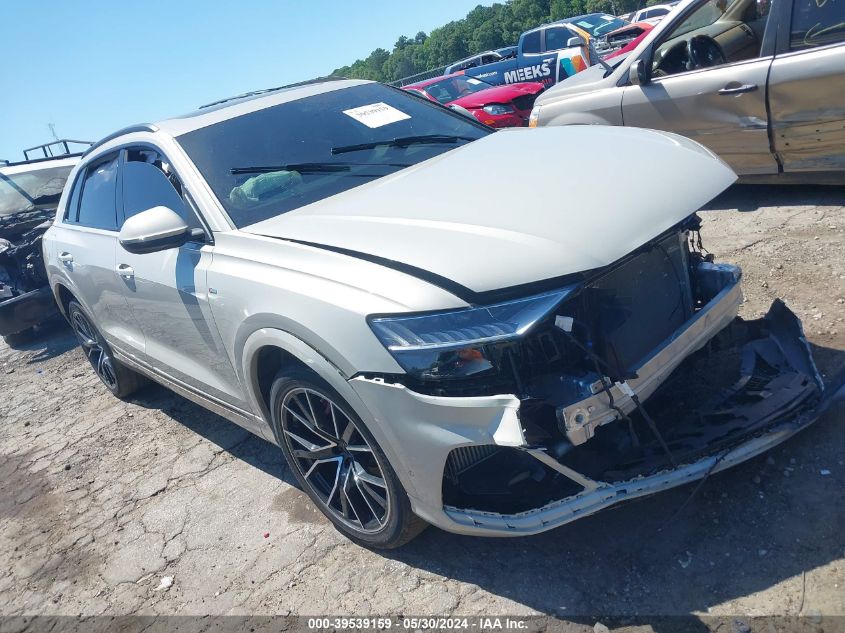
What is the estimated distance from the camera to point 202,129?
11.6 feet

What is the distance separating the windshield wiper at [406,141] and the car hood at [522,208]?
0.40m

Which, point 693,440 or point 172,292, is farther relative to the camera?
point 172,292

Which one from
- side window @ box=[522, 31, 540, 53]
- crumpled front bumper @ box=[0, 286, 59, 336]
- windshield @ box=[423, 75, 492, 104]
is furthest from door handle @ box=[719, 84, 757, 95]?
side window @ box=[522, 31, 540, 53]

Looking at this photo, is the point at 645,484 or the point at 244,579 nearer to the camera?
the point at 645,484

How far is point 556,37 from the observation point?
15.6m

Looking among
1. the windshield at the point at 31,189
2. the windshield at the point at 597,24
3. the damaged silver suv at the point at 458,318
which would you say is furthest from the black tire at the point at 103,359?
the windshield at the point at 597,24

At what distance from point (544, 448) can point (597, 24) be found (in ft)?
61.8

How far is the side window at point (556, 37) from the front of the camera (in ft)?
50.5

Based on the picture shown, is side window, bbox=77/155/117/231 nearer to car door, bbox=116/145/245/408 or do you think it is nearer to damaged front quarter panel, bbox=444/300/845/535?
car door, bbox=116/145/245/408

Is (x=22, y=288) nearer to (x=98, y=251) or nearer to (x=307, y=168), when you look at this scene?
(x=98, y=251)

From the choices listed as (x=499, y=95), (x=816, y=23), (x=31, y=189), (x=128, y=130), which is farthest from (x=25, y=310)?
(x=816, y=23)

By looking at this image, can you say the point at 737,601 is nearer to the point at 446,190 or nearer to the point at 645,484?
the point at 645,484

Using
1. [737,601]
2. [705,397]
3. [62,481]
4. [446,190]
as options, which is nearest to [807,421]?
[705,397]

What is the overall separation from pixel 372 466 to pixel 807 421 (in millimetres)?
1607
